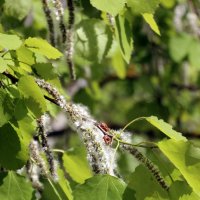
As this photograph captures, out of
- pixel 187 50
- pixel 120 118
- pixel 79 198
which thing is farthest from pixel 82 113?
pixel 120 118

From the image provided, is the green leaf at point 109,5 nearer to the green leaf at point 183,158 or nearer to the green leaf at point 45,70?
the green leaf at point 45,70

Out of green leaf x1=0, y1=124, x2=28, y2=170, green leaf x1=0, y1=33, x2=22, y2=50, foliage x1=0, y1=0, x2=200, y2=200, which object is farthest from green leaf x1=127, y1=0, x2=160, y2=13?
green leaf x1=0, y1=124, x2=28, y2=170

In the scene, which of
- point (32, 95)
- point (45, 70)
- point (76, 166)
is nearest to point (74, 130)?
point (76, 166)

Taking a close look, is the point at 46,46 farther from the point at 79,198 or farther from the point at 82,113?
the point at 79,198

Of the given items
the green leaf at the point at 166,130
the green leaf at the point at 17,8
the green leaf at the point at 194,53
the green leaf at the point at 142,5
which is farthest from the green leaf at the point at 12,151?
the green leaf at the point at 194,53

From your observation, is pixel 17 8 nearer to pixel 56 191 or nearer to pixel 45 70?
pixel 45 70

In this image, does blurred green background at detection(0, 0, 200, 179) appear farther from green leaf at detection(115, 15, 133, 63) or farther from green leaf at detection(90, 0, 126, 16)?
green leaf at detection(90, 0, 126, 16)
